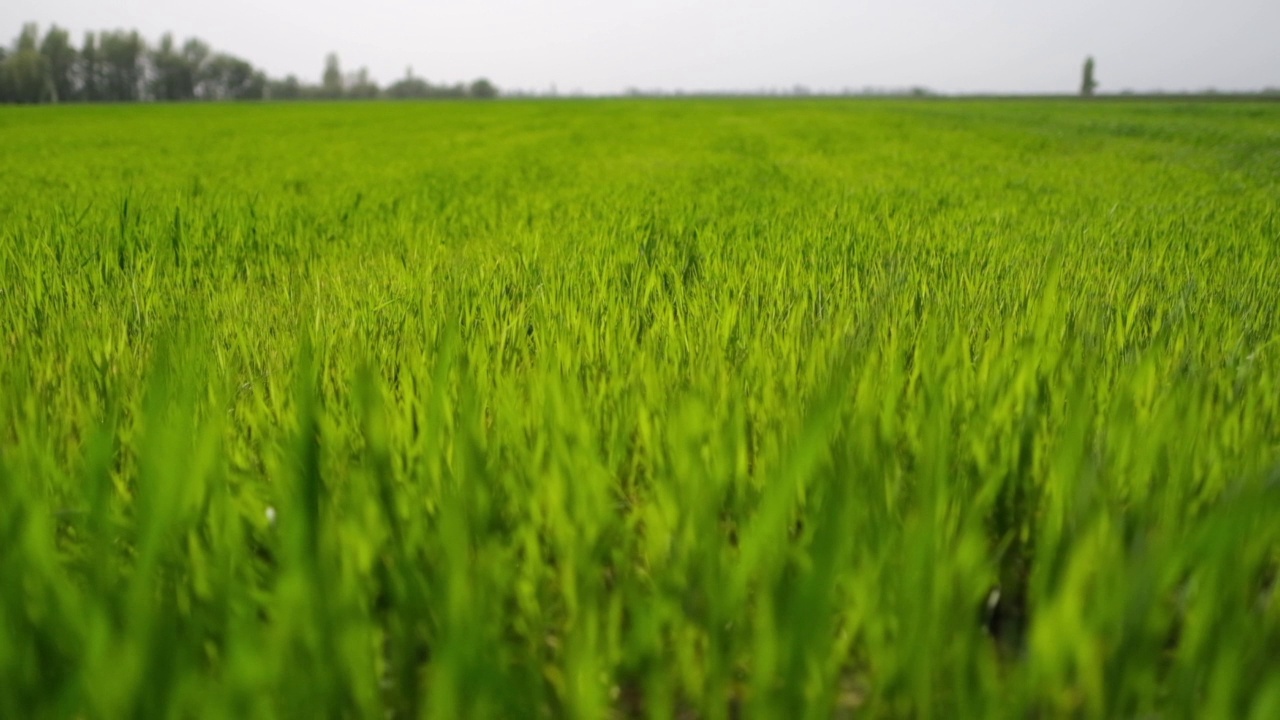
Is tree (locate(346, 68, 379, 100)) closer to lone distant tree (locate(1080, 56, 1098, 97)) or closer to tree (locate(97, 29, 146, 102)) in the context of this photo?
tree (locate(97, 29, 146, 102))

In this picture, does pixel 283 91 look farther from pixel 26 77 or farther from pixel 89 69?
pixel 26 77

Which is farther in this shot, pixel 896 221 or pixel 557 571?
pixel 896 221

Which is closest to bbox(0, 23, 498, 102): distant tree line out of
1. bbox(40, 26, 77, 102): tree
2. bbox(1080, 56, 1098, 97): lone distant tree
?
bbox(40, 26, 77, 102): tree

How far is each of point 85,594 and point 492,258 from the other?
2.03m

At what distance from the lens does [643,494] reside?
1119 millimetres

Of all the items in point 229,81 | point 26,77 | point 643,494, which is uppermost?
point 229,81

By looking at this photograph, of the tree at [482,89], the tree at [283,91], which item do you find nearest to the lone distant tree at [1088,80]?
the tree at [482,89]

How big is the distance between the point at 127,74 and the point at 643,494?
113793 millimetres

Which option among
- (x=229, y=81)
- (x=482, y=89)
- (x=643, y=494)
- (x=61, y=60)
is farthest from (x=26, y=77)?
(x=643, y=494)

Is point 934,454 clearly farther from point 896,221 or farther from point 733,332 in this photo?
point 896,221

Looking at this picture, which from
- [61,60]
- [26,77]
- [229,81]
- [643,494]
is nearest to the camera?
[643,494]

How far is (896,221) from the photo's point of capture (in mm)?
3693

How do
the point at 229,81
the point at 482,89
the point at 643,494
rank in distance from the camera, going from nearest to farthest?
1. the point at 643,494
2. the point at 229,81
3. the point at 482,89

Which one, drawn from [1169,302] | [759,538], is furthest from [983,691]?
[1169,302]
